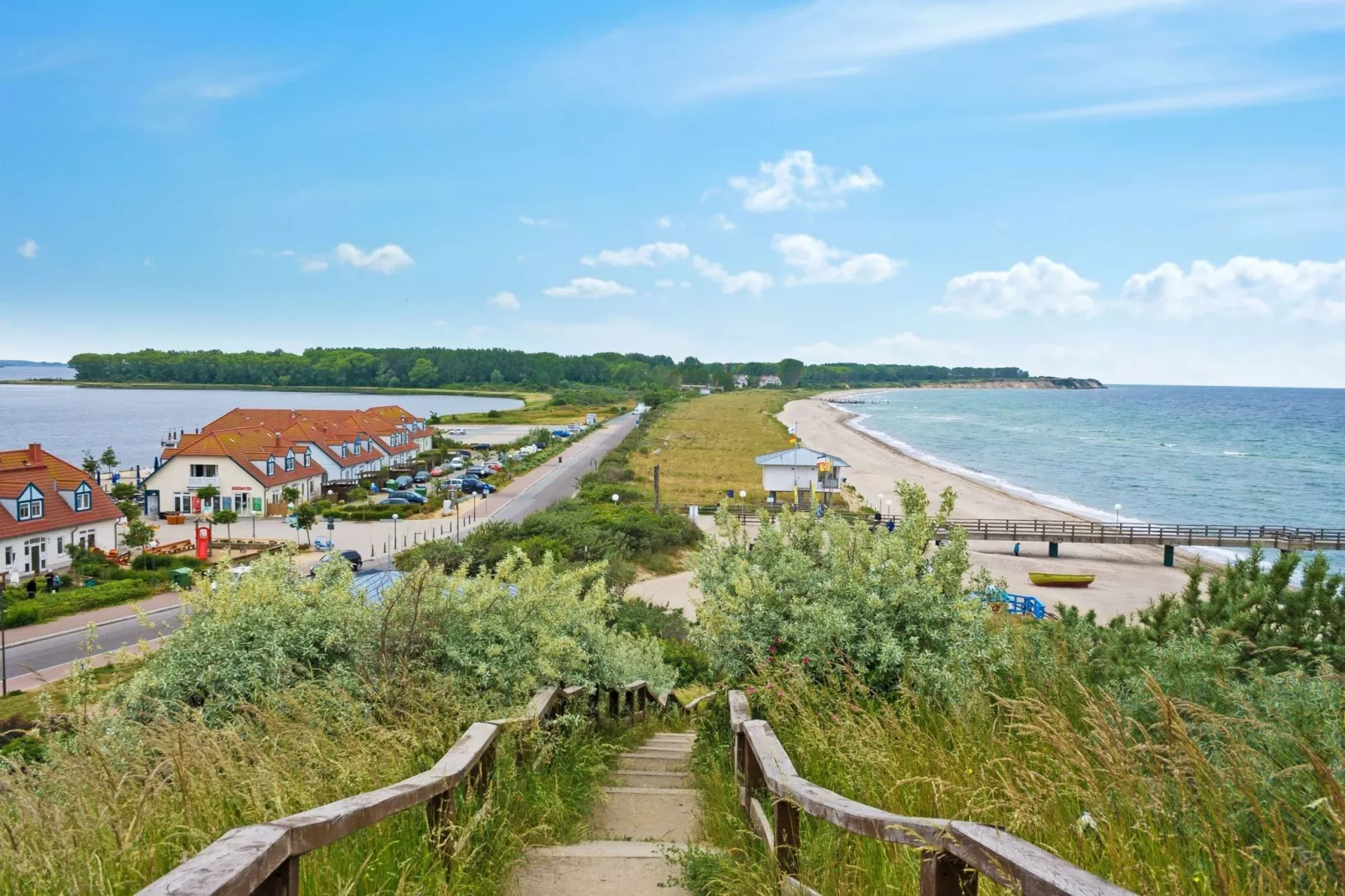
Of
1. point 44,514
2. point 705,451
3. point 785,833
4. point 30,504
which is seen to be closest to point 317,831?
point 785,833

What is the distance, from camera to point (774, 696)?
5543 millimetres

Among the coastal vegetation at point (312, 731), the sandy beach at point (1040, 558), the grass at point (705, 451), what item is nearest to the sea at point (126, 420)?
the grass at point (705, 451)

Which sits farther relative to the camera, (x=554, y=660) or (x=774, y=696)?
(x=554, y=660)

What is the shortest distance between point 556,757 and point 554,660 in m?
0.75

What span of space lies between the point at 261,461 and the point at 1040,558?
126 ft

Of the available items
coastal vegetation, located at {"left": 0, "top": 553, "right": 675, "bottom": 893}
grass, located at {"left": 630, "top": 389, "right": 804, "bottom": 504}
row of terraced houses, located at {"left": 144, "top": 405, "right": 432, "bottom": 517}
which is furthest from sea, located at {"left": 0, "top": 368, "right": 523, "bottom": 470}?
coastal vegetation, located at {"left": 0, "top": 553, "right": 675, "bottom": 893}

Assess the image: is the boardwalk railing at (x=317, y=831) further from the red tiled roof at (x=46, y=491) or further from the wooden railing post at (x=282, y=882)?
the red tiled roof at (x=46, y=491)

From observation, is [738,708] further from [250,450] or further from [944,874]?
[250,450]

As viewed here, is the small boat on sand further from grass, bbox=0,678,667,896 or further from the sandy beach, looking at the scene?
grass, bbox=0,678,667,896

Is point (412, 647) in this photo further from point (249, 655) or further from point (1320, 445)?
point (1320, 445)

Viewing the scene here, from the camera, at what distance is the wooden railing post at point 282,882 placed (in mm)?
2303

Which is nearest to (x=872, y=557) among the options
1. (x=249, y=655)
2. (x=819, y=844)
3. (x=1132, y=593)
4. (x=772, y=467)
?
A: (x=819, y=844)

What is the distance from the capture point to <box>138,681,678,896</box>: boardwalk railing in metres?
2.01

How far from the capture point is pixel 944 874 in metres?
2.44
